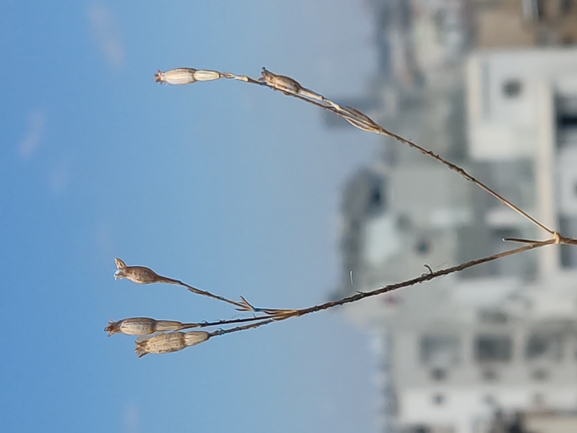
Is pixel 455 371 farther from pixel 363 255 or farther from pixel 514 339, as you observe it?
pixel 363 255

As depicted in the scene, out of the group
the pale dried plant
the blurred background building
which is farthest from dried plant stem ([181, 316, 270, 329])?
the blurred background building

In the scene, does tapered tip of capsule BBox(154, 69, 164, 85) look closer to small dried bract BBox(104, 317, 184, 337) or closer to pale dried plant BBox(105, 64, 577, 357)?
pale dried plant BBox(105, 64, 577, 357)

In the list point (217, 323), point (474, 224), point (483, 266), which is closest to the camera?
point (217, 323)

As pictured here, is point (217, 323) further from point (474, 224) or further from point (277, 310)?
point (474, 224)

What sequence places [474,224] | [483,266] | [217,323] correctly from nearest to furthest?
1. [217,323]
2. [483,266]
3. [474,224]

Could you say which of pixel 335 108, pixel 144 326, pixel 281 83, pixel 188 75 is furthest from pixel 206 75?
pixel 144 326

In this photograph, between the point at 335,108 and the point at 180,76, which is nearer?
the point at 335,108

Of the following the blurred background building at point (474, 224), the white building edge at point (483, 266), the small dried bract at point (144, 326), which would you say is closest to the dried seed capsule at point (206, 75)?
the small dried bract at point (144, 326)
